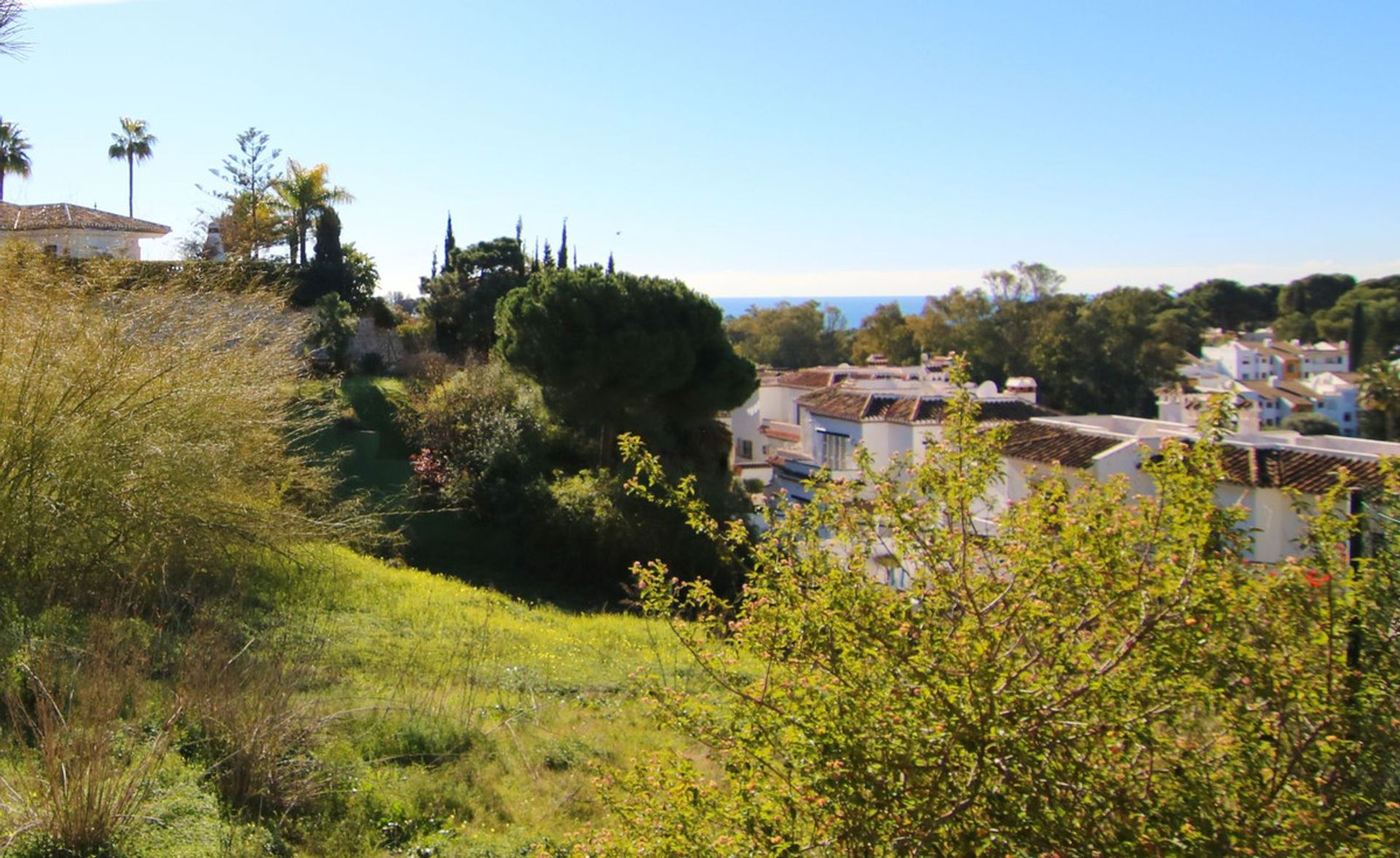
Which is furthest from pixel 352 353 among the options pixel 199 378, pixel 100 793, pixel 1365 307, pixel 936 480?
pixel 1365 307

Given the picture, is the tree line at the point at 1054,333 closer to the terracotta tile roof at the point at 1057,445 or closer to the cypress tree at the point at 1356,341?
the cypress tree at the point at 1356,341

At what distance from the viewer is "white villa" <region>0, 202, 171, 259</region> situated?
24.0 m

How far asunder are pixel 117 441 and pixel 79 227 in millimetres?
20713

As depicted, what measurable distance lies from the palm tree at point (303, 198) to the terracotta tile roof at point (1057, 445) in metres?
23.3

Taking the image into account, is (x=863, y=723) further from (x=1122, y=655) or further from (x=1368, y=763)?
(x=1368, y=763)

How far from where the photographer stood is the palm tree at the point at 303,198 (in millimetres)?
32625

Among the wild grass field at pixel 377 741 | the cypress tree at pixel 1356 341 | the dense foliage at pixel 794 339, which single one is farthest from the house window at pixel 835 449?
the cypress tree at pixel 1356 341

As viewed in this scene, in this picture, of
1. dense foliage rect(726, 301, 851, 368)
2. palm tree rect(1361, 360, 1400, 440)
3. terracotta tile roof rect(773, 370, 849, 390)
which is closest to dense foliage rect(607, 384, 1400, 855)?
terracotta tile roof rect(773, 370, 849, 390)

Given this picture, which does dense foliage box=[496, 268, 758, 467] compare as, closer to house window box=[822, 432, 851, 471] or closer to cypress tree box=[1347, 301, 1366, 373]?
house window box=[822, 432, 851, 471]

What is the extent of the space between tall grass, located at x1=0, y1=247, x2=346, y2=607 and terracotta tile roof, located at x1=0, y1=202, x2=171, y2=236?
47.2ft

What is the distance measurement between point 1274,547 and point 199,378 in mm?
13102

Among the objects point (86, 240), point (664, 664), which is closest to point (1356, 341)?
point (664, 664)

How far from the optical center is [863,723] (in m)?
3.06

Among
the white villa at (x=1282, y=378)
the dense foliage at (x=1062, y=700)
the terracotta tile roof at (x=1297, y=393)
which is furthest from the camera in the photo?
the terracotta tile roof at (x=1297, y=393)
